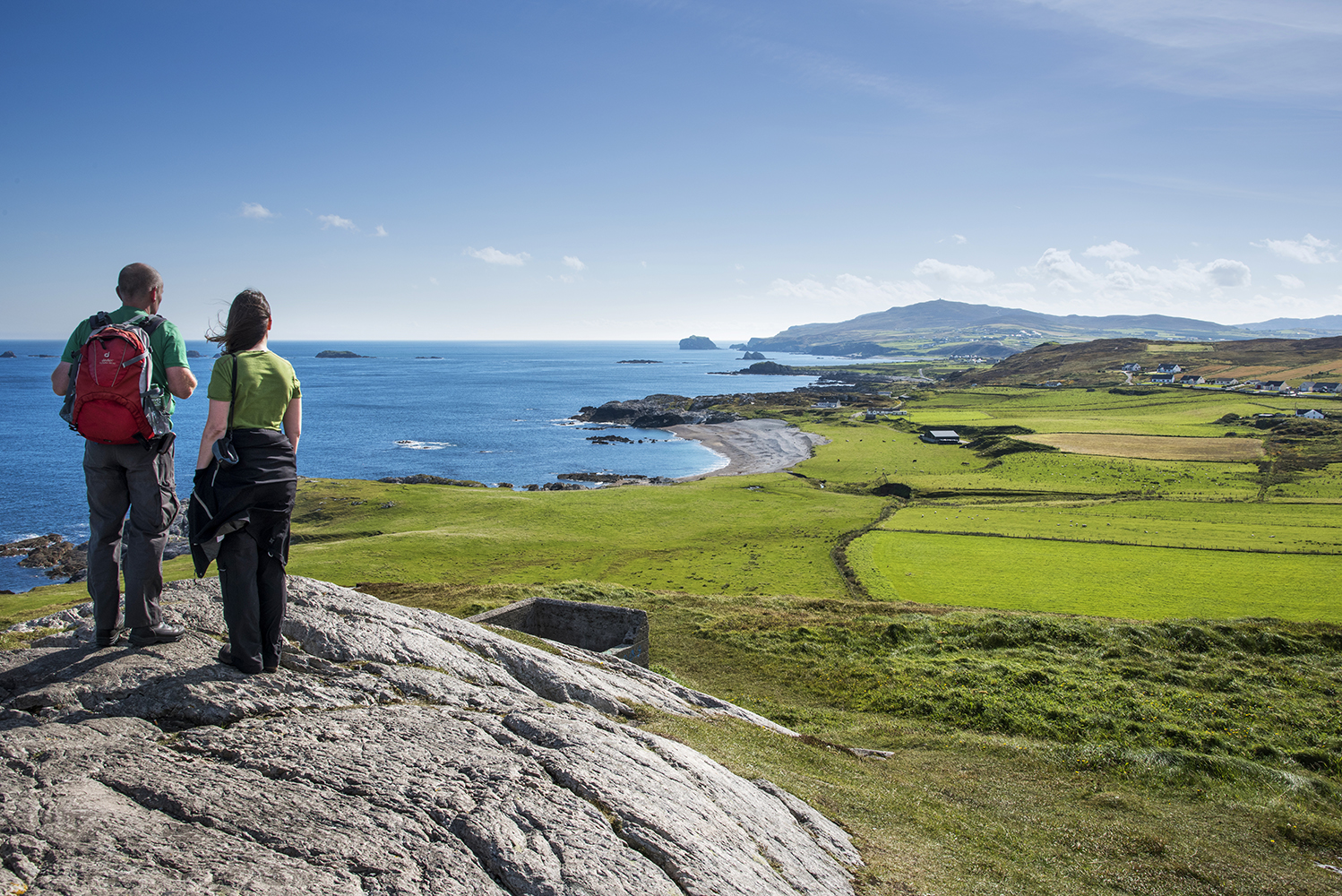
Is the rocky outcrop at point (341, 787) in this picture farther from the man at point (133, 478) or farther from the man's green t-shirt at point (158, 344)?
the man's green t-shirt at point (158, 344)

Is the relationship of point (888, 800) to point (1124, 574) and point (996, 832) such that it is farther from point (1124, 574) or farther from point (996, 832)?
point (1124, 574)

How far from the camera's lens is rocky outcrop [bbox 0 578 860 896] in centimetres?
598

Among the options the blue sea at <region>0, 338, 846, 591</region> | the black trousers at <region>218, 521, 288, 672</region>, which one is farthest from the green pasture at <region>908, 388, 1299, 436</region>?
the black trousers at <region>218, 521, 288, 672</region>

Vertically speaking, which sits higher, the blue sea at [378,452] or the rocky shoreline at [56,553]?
the blue sea at [378,452]

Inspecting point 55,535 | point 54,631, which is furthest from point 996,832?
point 55,535

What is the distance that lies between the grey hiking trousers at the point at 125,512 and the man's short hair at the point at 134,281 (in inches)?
72.2

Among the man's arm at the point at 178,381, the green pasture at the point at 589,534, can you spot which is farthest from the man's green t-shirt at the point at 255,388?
the green pasture at the point at 589,534

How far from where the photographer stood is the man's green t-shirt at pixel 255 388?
803 cm

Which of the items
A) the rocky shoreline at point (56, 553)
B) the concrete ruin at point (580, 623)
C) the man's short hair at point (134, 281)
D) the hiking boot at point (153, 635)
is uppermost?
the man's short hair at point (134, 281)

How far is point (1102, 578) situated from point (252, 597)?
46394 mm

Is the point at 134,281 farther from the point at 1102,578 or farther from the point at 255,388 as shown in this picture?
the point at 1102,578

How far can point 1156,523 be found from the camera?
5712cm

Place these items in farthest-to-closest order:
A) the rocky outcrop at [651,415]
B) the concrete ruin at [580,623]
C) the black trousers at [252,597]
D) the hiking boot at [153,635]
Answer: the rocky outcrop at [651,415] → the concrete ruin at [580,623] → the hiking boot at [153,635] → the black trousers at [252,597]

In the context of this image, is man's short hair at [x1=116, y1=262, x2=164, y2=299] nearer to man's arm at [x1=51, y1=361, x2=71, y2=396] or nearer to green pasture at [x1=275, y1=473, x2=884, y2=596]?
man's arm at [x1=51, y1=361, x2=71, y2=396]
